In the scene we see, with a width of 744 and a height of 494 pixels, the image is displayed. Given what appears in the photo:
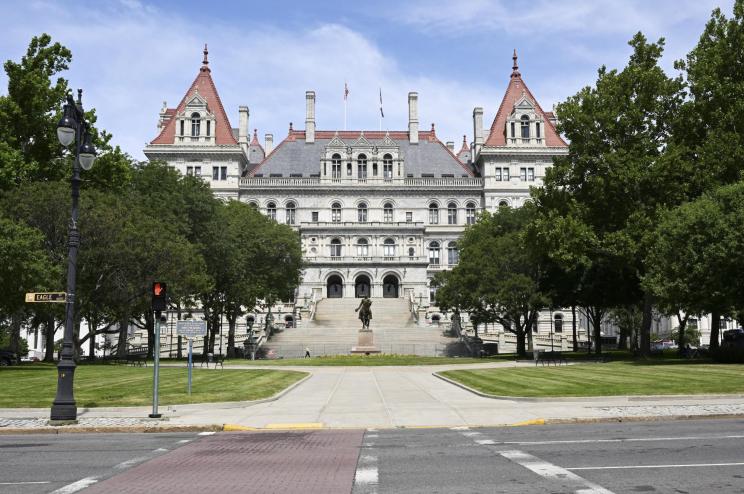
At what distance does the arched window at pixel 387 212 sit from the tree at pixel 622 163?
149ft

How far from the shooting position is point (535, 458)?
10961 millimetres

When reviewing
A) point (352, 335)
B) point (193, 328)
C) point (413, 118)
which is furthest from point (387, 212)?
point (193, 328)

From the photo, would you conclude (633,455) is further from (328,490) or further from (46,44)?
(46,44)

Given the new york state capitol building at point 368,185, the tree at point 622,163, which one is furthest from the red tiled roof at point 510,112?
the tree at point 622,163

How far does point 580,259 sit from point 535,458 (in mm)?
31850

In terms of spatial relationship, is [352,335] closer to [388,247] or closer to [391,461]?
[388,247]

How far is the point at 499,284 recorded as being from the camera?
5428cm

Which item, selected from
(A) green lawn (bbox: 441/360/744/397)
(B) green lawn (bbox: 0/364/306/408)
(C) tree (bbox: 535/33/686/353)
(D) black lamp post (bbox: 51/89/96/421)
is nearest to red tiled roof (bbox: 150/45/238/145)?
(C) tree (bbox: 535/33/686/353)

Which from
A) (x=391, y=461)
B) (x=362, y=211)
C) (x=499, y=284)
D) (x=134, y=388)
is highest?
(x=362, y=211)

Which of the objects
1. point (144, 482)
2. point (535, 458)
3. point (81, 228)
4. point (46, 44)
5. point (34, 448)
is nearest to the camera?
point (144, 482)

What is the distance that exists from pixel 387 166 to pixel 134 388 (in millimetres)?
69931

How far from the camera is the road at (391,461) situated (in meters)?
8.99

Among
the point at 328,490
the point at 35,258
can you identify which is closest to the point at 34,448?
the point at 328,490

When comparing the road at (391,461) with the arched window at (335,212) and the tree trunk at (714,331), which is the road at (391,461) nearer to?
the tree trunk at (714,331)
